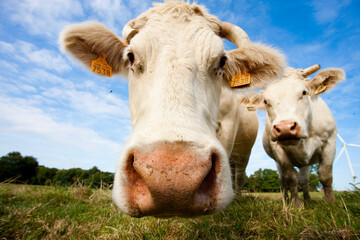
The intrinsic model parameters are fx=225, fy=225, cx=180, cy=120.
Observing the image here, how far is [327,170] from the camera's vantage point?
551 cm

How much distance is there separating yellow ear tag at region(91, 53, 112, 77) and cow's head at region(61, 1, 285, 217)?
7 cm

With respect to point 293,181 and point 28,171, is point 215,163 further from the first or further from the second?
point 28,171

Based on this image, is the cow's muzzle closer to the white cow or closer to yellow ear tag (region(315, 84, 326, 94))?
the white cow

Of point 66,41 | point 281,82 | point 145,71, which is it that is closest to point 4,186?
point 66,41

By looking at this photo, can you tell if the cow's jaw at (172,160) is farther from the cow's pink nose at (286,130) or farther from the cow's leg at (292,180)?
the cow's leg at (292,180)

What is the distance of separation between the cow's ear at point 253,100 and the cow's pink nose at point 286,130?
152cm

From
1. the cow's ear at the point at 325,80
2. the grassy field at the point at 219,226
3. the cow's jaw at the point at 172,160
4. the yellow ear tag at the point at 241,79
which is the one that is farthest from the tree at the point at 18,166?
the cow's jaw at the point at 172,160

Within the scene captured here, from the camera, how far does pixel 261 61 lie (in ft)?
11.4

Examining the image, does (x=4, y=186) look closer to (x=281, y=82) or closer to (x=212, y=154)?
(x=212, y=154)

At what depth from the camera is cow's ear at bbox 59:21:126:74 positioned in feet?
10.4

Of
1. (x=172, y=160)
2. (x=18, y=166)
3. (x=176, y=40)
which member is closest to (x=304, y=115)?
(x=176, y=40)

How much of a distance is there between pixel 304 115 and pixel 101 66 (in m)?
4.69

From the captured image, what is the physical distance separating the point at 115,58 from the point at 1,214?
2.49m

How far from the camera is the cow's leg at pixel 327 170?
17.2ft
